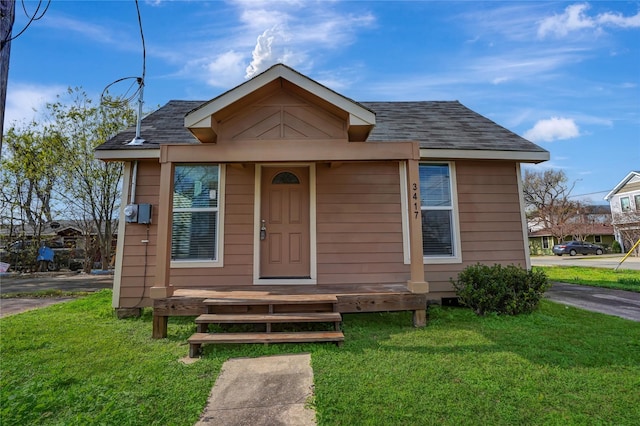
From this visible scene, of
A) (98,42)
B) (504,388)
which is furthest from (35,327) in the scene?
(504,388)

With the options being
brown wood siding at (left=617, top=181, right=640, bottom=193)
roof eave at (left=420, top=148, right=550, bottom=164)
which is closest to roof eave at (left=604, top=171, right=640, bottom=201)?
brown wood siding at (left=617, top=181, right=640, bottom=193)

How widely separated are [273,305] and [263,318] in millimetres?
259

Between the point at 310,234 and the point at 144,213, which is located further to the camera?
the point at 310,234

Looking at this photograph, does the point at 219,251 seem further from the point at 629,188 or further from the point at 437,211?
the point at 629,188

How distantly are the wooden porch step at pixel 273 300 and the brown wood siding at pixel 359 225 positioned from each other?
1.13 meters

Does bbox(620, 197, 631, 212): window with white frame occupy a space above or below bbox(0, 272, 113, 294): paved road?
above

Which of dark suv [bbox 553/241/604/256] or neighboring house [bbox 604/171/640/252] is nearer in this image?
neighboring house [bbox 604/171/640/252]

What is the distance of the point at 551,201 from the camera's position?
33625 mm

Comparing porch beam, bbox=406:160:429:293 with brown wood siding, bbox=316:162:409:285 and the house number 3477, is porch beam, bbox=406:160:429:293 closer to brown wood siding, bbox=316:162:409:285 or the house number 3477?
the house number 3477

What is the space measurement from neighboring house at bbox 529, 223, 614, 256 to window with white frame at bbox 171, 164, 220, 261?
3506cm

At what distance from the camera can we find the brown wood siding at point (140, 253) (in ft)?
16.1

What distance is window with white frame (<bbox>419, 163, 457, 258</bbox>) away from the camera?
5352mm

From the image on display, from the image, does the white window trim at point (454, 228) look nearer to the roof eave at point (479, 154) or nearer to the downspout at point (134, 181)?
the roof eave at point (479, 154)

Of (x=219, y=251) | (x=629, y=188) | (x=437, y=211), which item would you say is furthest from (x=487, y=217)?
(x=629, y=188)
